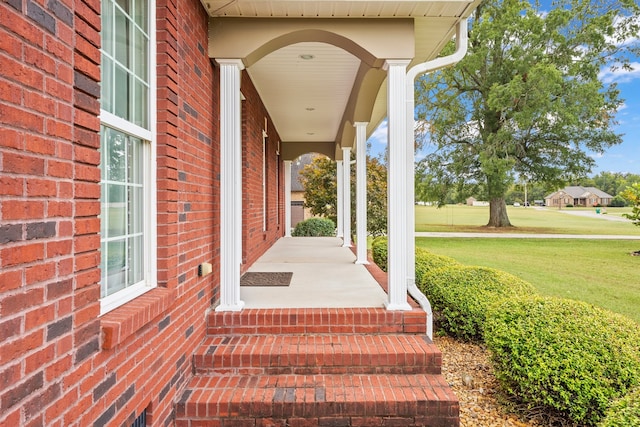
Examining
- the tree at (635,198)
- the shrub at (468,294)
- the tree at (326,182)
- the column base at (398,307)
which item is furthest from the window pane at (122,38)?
the tree at (635,198)

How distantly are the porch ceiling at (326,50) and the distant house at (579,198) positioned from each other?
62.0 m

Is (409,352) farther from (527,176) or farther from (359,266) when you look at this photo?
(527,176)

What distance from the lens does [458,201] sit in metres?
22.2

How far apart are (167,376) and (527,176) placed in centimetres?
2176

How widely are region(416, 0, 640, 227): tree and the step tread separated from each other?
54.6 ft

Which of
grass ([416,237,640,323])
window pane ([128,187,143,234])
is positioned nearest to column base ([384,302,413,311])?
window pane ([128,187,143,234])

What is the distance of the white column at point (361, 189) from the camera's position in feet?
20.8

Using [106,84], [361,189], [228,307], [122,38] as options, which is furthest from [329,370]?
[361,189]

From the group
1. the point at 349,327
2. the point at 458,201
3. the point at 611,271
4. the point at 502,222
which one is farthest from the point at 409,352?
the point at 502,222

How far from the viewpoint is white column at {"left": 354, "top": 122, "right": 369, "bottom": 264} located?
20.8ft

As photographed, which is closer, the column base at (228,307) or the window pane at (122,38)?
the window pane at (122,38)

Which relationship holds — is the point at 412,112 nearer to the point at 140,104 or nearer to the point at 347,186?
the point at 140,104

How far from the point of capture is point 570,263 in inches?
461

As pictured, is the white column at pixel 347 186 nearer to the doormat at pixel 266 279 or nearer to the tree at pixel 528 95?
the doormat at pixel 266 279
